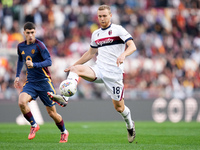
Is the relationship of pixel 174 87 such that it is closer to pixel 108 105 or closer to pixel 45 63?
pixel 108 105

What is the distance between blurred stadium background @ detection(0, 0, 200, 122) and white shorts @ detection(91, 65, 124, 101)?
9.13 m

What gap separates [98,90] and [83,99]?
73 centimetres

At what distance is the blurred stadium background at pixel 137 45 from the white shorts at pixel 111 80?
913 cm

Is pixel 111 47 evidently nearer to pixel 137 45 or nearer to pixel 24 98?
pixel 24 98

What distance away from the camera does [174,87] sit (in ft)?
66.9

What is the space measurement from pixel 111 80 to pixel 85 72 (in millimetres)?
690

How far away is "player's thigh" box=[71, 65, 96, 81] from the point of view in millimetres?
7730

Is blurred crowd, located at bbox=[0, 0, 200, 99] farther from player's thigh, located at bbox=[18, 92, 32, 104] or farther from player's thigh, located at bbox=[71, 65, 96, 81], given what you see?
player's thigh, located at bbox=[71, 65, 96, 81]

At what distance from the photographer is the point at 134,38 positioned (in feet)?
74.0

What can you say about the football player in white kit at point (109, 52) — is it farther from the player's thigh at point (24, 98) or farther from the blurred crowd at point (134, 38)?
the blurred crowd at point (134, 38)

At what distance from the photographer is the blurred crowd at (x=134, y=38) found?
18859 mm

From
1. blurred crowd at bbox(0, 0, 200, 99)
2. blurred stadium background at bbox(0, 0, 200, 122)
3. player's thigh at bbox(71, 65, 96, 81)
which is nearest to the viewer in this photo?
player's thigh at bbox(71, 65, 96, 81)

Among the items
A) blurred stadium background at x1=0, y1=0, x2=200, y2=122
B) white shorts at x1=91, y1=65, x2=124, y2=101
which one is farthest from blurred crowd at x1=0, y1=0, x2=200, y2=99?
white shorts at x1=91, y1=65, x2=124, y2=101

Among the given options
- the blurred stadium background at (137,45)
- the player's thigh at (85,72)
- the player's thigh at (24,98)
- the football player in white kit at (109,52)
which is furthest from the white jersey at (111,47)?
the blurred stadium background at (137,45)
